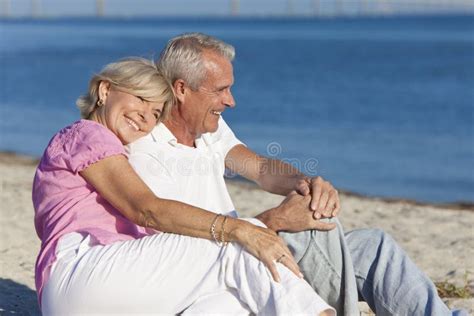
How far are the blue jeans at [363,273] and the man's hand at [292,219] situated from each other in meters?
0.03

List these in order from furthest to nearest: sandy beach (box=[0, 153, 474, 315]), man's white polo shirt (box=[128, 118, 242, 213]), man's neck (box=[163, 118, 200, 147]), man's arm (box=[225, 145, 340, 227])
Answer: sandy beach (box=[0, 153, 474, 315]), man's arm (box=[225, 145, 340, 227]), man's neck (box=[163, 118, 200, 147]), man's white polo shirt (box=[128, 118, 242, 213])

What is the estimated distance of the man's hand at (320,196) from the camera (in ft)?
11.8

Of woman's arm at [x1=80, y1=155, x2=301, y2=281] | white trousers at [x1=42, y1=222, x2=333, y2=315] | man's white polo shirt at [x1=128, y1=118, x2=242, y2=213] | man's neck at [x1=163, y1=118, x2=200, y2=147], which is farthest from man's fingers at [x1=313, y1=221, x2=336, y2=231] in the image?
man's neck at [x1=163, y1=118, x2=200, y2=147]

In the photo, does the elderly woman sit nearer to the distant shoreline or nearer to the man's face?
the man's face

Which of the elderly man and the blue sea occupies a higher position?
the elderly man

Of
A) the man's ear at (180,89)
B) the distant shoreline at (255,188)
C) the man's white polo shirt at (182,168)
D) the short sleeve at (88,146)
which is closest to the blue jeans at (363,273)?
the man's white polo shirt at (182,168)

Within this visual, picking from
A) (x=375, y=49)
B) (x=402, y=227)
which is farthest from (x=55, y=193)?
(x=375, y=49)

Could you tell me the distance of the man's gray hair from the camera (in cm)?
→ 402

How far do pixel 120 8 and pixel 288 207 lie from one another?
88.5 metres

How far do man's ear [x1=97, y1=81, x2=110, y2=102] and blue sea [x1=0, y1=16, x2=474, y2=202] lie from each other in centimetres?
43

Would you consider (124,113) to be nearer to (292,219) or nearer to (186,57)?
(186,57)

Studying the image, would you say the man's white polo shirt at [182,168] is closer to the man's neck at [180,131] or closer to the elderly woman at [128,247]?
the man's neck at [180,131]

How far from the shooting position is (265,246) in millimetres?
3303

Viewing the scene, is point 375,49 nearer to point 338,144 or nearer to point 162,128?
point 338,144
